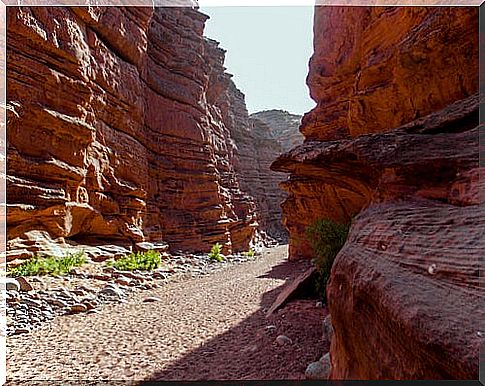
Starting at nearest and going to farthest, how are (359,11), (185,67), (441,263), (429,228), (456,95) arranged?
(441,263)
(429,228)
(456,95)
(359,11)
(185,67)

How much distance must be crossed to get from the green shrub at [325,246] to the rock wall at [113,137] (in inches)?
384

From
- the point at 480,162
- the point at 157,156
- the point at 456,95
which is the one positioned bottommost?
the point at 480,162

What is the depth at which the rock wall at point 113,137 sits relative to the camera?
1226 centimetres

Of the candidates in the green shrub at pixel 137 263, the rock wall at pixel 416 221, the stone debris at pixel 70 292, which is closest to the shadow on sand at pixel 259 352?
the rock wall at pixel 416 221

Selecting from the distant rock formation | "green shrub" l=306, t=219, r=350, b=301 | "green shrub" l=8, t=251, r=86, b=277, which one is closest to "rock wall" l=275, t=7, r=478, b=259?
"green shrub" l=306, t=219, r=350, b=301

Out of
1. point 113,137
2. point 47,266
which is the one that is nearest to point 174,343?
point 47,266

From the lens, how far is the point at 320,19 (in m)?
15.7

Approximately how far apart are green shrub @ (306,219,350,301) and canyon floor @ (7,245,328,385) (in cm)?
60

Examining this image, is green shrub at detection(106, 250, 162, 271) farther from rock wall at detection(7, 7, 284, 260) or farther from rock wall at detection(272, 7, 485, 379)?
rock wall at detection(272, 7, 485, 379)

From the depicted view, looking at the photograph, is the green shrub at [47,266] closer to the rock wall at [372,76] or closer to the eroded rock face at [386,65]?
the rock wall at [372,76]

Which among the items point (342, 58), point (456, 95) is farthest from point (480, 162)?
point (342, 58)

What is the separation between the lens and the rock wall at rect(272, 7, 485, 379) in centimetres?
228

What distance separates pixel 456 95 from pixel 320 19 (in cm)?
1215

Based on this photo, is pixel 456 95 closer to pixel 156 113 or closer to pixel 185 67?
pixel 156 113
